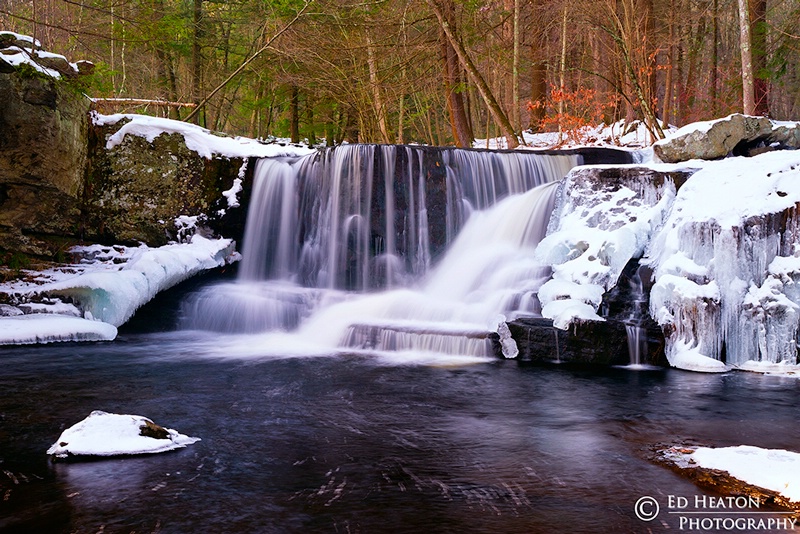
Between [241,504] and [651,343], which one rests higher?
[651,343]

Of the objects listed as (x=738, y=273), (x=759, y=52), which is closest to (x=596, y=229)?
(x=738, y=273)

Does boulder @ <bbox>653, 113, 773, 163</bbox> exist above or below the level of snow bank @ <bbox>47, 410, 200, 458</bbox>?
above

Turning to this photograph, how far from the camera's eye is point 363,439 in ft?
17.1

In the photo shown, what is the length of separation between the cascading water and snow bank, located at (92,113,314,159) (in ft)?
1.72

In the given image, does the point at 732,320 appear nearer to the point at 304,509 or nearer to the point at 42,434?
the point at 304,509

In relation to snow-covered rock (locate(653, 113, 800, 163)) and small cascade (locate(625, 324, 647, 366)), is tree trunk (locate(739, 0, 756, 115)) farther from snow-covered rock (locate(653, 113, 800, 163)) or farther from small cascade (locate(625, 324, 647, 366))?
small cascade (locate(625, 324, 647, 366))

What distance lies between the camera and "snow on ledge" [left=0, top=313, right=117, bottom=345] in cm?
884

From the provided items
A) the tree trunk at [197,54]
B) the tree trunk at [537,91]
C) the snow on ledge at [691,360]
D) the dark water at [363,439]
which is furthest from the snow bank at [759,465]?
the tree trunk at [537,91]

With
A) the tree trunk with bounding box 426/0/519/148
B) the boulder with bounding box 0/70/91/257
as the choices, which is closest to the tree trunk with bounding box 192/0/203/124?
the tree trunk with bounding box 426/0/519/148

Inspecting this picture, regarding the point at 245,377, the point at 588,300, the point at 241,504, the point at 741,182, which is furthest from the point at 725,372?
the point at 241,504

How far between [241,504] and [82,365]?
15.3ft

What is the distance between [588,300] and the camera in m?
8.60

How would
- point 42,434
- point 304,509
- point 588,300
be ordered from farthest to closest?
point 588,300 → point 42,434 → point 304,509

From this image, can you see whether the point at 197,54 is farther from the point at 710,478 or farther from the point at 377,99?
the point at 710,478
